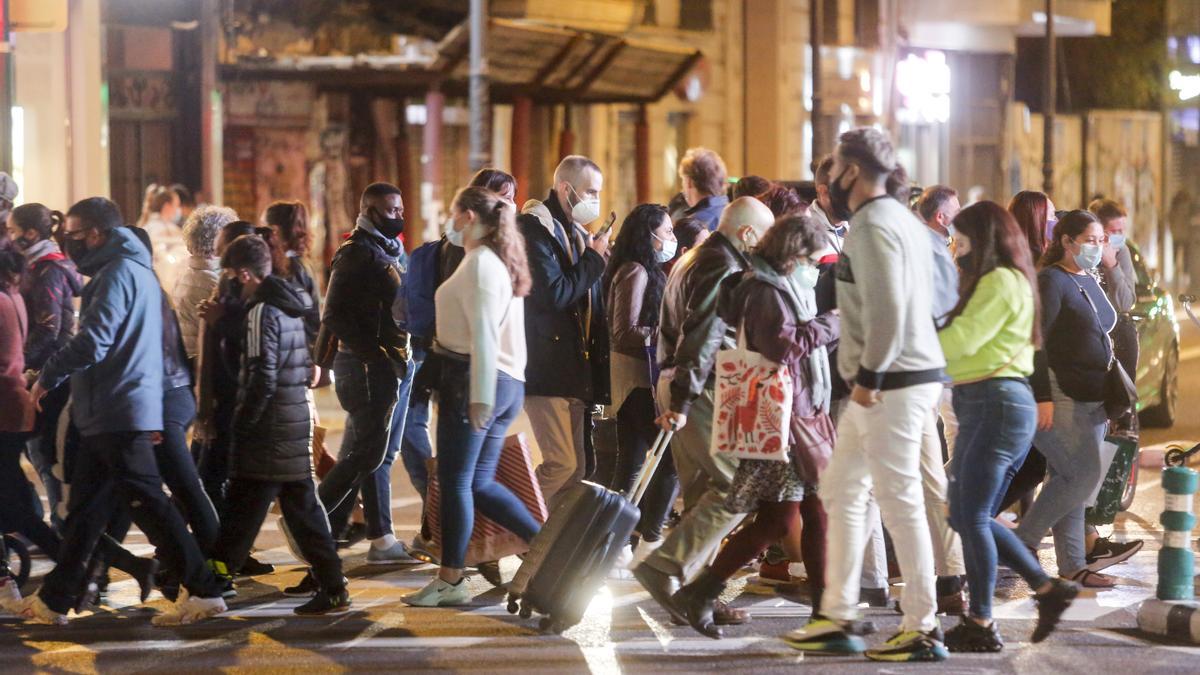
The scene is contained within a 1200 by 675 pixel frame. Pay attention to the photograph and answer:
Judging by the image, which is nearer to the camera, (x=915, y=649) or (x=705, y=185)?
(x=915, y=649)

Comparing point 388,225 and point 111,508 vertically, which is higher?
point 388,225

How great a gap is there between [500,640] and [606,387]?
202 cm

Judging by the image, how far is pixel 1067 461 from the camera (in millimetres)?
9227

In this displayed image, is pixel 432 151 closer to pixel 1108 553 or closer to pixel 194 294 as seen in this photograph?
pixel 194 294

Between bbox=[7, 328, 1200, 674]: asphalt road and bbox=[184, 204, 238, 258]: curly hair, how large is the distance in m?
1.62

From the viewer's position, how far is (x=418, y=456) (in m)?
10.3

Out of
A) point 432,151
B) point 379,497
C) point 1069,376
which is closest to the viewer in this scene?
point 1069,376

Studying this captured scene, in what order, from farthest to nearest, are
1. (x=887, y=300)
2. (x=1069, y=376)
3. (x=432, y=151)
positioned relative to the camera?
(x=432, y=151)
(x=1069, y=376)
(x=887, y=300)

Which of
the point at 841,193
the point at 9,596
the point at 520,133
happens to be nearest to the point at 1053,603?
the point at 841,193

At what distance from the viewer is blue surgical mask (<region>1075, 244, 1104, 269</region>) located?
30.3ft

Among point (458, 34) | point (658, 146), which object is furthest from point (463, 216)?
point (658, 146)

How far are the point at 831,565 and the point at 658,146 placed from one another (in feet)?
78.7

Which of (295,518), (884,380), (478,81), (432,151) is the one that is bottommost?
(295,518)

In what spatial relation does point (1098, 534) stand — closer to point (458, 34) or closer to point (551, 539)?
point (551, 539)
